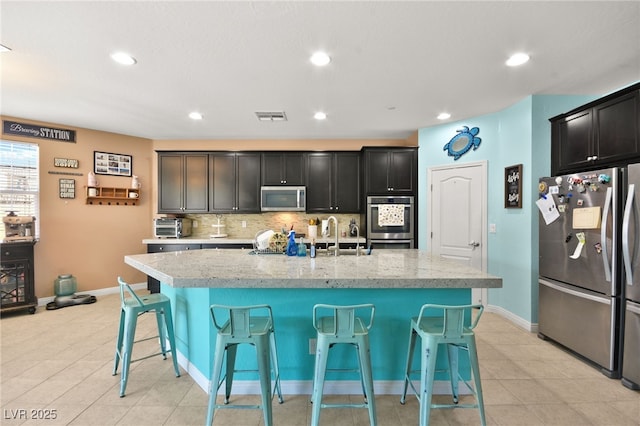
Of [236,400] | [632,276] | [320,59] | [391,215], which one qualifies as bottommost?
[236,400]

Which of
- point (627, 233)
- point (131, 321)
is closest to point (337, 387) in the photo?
point (131, 321)

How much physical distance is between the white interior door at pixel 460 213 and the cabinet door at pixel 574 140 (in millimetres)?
869

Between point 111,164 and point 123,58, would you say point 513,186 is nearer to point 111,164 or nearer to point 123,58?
point 123,58

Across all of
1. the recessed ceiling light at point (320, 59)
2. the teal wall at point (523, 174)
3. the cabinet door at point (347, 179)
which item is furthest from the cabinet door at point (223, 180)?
the teal wall at point (523, 174)

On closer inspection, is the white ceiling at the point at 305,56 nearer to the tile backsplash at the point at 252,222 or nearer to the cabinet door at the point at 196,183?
the cabinet door at the point at 196,183

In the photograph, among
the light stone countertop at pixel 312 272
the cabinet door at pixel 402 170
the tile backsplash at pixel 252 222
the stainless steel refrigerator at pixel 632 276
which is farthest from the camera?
the tile backsplash at pixel 252 222

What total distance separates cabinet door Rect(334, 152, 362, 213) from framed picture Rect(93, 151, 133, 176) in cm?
354

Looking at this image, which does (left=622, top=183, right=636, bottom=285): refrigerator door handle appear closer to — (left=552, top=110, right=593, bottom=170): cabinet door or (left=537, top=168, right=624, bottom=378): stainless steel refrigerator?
(left=537, top=168, right=624, bottom=378): stainless steel refrigerator

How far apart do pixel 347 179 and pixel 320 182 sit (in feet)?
1.52

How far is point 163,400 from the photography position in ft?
6.64

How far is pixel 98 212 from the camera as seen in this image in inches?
181

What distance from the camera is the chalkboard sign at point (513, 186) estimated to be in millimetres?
3328

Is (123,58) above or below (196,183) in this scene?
above

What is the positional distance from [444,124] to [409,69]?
6.09 feet
